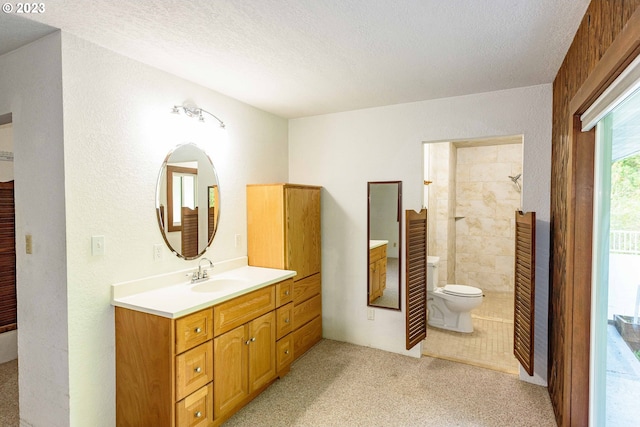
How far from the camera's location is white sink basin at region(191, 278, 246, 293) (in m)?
2.54

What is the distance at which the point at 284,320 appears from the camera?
284cm

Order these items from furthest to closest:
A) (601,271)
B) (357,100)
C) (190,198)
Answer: (357,100)
(190,198)
(601,271)

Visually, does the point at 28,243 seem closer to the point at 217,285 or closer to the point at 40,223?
the point at 40,223

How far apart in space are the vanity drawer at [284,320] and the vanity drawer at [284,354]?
56 mm

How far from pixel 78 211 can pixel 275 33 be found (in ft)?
4.90

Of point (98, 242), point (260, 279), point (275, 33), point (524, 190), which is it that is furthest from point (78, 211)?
point (524, 190)

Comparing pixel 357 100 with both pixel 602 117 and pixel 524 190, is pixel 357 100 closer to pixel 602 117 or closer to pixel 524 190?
pixel 524 190

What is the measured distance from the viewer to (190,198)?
2.63 meters

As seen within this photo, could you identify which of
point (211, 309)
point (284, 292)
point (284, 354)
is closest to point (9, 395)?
point (211, 309)

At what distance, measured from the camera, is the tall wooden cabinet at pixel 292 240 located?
120 inches

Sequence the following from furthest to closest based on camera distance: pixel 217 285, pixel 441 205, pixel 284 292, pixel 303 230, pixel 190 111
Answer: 1. pixel 441 205
2. pixel 303 230
3. pixel 284 292
4. pixel 217 285
5. pixel 190 111

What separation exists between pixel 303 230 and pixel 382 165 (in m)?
0.99

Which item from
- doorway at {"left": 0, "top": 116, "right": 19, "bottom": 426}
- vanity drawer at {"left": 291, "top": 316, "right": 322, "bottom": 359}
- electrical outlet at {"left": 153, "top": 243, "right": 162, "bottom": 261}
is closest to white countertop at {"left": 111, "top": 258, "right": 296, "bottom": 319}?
electrical outlet at {"left": 153, "top": 243, "right": 162, "bottom": 261}

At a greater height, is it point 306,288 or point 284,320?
point 306,288
